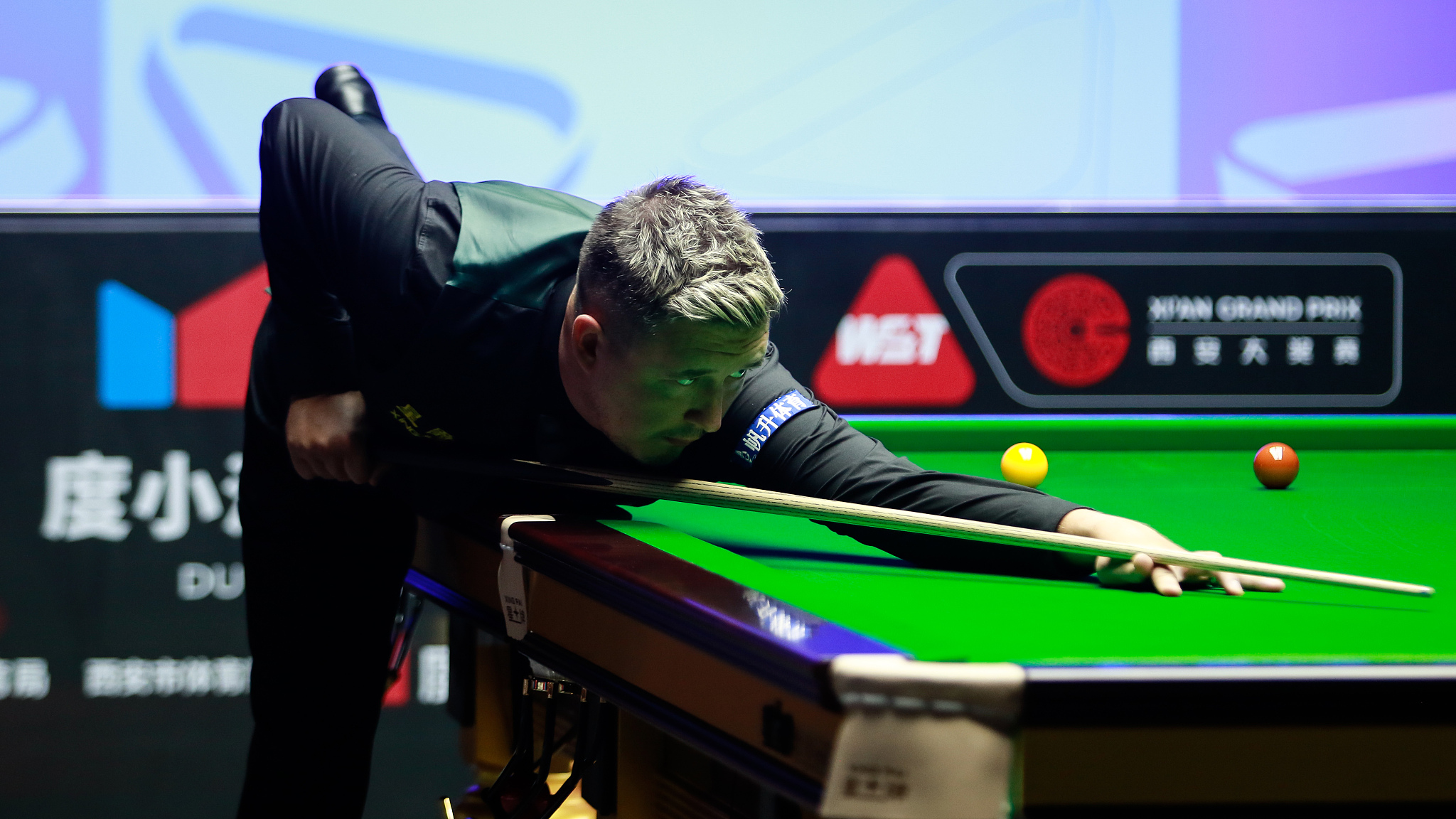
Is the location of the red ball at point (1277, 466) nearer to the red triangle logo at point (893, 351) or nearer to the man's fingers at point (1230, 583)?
the man's fingers at point (1230, 583)

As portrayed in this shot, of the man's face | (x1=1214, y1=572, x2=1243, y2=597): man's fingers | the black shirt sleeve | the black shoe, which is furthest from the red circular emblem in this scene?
(x1=1214, y1=572, x2=1243, y2=597): man's fingers

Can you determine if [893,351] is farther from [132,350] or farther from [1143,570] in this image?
[1143,570]

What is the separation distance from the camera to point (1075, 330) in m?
3.19

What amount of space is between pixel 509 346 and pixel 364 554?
593mm

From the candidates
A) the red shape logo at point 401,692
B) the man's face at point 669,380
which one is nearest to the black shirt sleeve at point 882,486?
the man's face at point 669,380

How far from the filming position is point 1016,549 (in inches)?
45.8

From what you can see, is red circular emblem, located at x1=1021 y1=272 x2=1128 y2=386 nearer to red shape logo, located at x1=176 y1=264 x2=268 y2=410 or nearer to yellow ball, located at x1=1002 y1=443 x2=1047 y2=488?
yellow ball, located at x1=1002 y1=443 x2=1047 y2=488

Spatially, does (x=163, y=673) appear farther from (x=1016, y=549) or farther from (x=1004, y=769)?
(x=1004, y=769)

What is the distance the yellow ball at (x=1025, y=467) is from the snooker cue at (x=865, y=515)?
60cm

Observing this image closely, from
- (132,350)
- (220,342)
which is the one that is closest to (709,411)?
(220,342)

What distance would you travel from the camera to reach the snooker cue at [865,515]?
100 cm

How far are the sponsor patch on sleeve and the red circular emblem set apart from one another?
1.93 meters

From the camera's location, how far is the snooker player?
1211mm

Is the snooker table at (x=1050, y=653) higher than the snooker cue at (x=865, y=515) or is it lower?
lower
